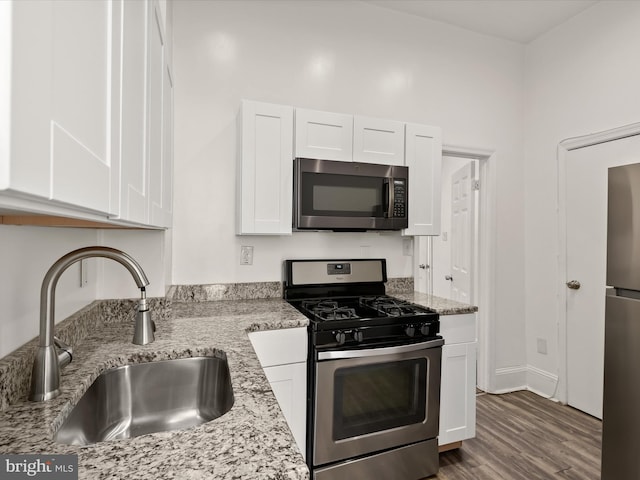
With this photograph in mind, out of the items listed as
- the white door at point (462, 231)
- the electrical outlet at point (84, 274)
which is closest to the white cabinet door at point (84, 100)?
the electrical outlet at point (84, 274)

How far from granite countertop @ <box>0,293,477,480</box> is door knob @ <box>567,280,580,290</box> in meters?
2.64

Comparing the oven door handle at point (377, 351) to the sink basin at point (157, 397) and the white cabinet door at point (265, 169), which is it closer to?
the sink basin at point (157, 397)

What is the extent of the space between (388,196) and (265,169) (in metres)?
0.78

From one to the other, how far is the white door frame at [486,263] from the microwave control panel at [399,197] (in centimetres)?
89

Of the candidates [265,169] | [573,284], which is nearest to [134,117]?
[265,169]

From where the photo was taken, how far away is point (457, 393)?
2146 millimetres

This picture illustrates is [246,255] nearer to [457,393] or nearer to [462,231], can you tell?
[457,393]

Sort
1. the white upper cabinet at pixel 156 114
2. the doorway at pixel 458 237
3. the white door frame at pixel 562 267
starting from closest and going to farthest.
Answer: the white upper cabinet at pixel 156 114, the white door frame at pixel 562 267, the doorway at pixel 458 237

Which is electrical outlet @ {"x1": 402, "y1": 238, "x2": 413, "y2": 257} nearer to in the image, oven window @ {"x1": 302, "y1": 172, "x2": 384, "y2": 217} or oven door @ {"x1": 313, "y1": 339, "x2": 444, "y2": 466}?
oven window @ {"x1": 302, "y1": 172, "x2": 384, "y2": 217}

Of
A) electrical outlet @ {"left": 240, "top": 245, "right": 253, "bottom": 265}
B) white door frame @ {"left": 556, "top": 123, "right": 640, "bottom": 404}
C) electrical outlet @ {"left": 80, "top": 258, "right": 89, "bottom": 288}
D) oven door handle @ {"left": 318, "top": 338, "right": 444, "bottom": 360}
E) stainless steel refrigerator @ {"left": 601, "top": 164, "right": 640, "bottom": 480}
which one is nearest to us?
electrical outlet @ {"left": 80, "top": 258, "right": 89, "bottom": 288}

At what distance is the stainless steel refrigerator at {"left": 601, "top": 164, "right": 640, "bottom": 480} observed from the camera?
5.39 feet

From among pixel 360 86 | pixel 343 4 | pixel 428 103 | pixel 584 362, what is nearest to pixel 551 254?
pixel 584 362

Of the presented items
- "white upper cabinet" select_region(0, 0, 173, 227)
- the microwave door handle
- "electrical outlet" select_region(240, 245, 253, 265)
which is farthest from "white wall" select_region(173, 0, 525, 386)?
"white upper cabinet" select_region(0, 0, 173, 227)

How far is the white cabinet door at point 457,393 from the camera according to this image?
2115 millimetres
